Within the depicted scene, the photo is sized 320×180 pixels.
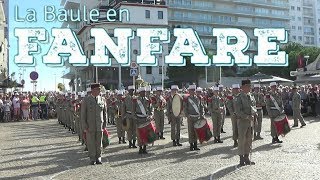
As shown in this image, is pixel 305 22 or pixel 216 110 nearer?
pixel 216 110

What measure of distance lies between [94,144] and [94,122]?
613 millimetres

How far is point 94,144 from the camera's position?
42.1 feet

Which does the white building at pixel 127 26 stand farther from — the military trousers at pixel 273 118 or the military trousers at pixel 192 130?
the military trousers at pixel 192 130

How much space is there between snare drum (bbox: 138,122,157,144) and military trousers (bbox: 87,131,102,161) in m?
1.66

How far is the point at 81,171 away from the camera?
1153cm

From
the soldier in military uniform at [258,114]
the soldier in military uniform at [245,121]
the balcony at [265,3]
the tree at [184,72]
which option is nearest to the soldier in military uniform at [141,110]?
the soldier in military uniform at [245,121]

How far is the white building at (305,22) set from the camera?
127 meters

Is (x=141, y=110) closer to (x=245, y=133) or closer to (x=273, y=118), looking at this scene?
(x=245, y=133)

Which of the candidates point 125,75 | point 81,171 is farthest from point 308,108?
point 125,75

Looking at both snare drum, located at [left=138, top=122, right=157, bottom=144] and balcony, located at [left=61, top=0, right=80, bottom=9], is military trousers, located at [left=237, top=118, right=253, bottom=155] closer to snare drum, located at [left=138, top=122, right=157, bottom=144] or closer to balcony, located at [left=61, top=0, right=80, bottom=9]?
snare drum, located at [left=138, top=122, right=157, bottom=144]

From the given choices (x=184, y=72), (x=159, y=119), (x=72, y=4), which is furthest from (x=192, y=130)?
(x=72, y=4)

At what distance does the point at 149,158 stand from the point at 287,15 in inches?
4397

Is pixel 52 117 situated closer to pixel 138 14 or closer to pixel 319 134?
pixel 319 134

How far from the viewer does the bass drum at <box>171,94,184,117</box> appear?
15656mm
